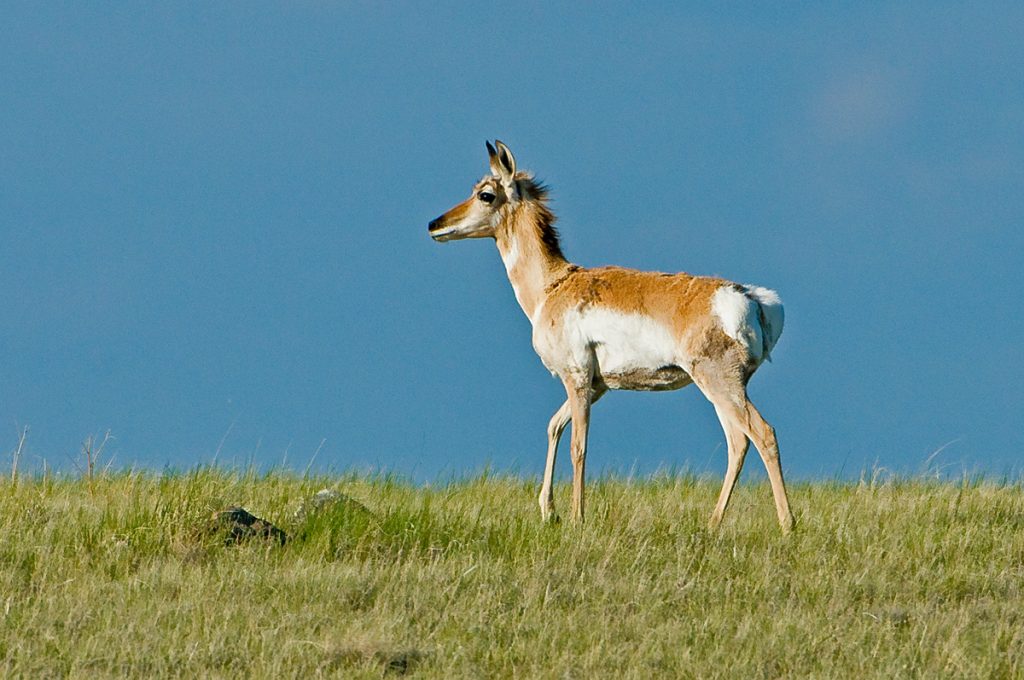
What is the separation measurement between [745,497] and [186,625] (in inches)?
273

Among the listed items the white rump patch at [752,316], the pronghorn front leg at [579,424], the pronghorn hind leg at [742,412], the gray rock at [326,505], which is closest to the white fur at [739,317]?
the white rump patch at [752,316]

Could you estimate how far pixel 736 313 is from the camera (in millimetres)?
10859

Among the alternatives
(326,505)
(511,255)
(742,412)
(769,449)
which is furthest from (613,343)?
(326,505)

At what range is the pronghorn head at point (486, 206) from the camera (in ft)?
41.6

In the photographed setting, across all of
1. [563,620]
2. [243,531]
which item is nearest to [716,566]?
[563,620]

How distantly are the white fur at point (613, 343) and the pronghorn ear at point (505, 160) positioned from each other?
1.78 meters

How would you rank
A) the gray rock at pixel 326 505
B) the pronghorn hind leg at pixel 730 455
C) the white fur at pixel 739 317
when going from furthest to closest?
the pronghorn hind leg at pixel 730 455, the white fur at pixel 739 317, the gray rock at pixel 326 505

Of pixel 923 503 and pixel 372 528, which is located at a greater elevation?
pixel 923 503

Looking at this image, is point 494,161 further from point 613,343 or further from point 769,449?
point 769,449

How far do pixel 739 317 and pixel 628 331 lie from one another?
1.00 m

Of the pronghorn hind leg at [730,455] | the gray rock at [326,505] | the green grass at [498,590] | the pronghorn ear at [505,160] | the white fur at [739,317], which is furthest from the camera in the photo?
the pronghorn ear at [505,160]

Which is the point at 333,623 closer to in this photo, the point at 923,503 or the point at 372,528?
the point at 372,528

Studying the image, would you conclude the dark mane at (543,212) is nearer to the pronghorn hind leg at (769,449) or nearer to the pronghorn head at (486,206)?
the pronghorn head at (486,206)

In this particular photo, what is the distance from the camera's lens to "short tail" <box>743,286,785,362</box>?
36.6ft
